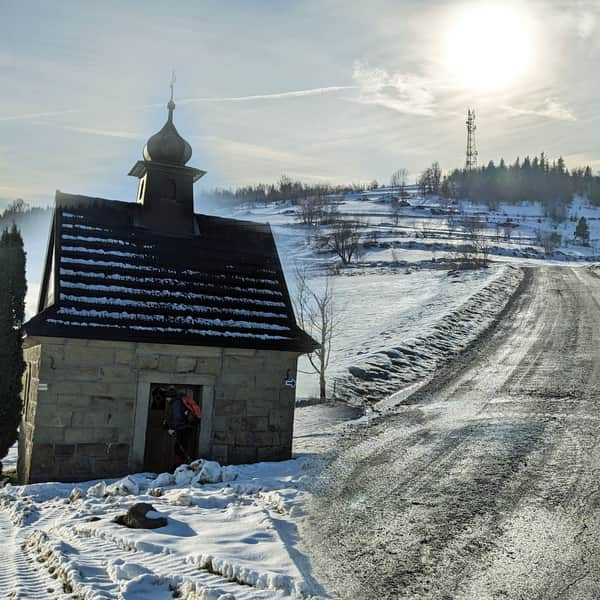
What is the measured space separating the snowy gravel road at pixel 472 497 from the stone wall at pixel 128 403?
1945mm

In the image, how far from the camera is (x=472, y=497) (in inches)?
326

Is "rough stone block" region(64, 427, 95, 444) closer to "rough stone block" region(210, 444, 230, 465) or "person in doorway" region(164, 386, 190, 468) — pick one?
"person in doorway" region(164, 386, 190, 468)

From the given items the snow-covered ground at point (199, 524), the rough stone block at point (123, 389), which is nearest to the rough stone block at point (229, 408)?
the snow-covered ground at point (199, 524)

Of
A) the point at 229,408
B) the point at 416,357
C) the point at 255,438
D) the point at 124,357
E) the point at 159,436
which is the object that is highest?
the point at 124,357

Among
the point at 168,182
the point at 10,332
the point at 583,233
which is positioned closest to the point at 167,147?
the point at 168,182

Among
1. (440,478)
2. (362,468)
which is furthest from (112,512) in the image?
(440,478)

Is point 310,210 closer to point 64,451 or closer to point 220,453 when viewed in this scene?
point 220,453

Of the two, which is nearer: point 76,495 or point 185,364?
point 76,495

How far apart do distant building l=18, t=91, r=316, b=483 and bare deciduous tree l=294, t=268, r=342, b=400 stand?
6.14 ft

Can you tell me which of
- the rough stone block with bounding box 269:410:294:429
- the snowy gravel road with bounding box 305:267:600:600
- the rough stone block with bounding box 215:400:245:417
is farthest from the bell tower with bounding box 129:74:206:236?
the snowy gravel road with bounding box 305:267:600:600

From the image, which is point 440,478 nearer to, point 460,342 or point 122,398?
point 122,398

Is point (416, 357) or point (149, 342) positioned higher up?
point (149, 342)

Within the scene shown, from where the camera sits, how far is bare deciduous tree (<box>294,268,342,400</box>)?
18.5 meters

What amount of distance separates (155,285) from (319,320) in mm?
15470
